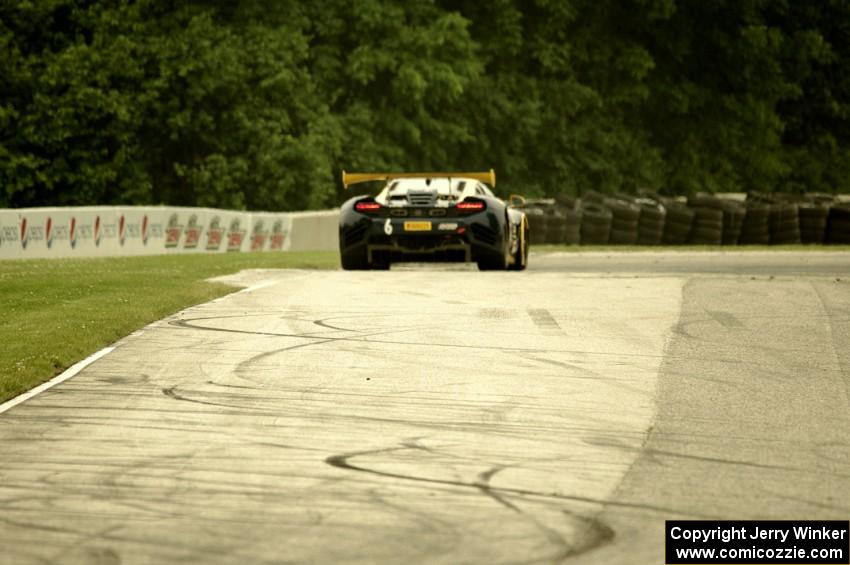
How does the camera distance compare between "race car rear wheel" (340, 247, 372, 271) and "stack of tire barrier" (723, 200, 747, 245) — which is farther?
"stack of tire barrier" (723, 200, 747, 245)

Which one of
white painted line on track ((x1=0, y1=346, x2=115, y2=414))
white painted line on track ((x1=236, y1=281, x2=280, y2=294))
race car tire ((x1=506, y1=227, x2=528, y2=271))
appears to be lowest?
race car tire ((x1=506, y1=227, x2=528, y2=271))

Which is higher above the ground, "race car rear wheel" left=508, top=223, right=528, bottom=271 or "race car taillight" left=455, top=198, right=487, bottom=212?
"race car taillight" left=455, top=198, right=487, bottom=212

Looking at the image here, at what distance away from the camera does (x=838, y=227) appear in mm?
35688

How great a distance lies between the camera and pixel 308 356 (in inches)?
481

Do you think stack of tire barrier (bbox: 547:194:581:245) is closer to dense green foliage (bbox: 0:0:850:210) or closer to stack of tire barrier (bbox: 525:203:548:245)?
stack of tire barrier (bbox: 525:203:548:245)

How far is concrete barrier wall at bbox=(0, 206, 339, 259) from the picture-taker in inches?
1221

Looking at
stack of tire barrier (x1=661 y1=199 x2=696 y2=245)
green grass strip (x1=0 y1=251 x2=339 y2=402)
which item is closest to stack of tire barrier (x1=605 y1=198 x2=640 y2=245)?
stack of tire barrier (x1=661 y1=199 x2=696 y2=245)

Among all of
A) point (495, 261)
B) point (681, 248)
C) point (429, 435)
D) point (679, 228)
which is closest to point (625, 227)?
point (679, 228)

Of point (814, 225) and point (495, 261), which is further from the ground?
point (495, 261)

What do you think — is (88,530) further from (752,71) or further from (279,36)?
(752,71)

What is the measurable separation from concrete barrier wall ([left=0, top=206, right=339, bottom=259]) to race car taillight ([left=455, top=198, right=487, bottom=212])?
41.1ft

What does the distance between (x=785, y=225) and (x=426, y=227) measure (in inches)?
676

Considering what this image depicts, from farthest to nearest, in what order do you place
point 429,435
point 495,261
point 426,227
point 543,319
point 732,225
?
point 732,225, point 495,261, point 426,227, point 543,319, point 429,435

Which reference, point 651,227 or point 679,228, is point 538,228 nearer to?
point 651,227
